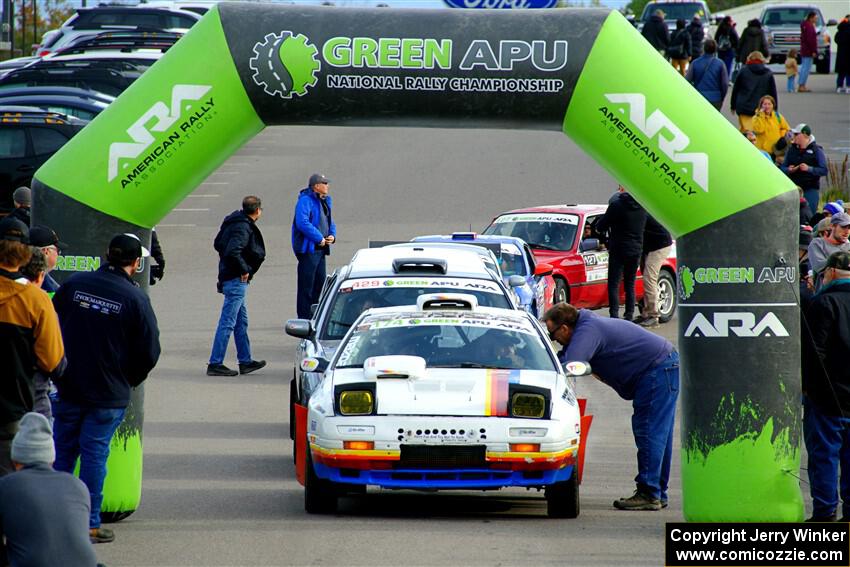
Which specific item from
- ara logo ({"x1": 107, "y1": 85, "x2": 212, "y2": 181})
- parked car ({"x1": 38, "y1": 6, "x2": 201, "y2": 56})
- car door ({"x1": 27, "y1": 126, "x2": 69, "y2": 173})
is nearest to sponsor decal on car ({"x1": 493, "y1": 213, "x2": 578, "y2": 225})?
car door ({"x1": 27, "y1": 126, "x2": 69, "y2": 173})

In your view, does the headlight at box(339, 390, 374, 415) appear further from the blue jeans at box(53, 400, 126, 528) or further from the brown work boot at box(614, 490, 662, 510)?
the brown work boot at box(614, 490, 662, 510)

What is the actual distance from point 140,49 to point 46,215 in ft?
77.0

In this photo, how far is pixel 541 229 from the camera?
20.9 meters

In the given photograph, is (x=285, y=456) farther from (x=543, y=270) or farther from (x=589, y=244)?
(x=589, y=244)

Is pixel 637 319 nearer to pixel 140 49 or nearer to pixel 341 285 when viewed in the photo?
pixel 341 285

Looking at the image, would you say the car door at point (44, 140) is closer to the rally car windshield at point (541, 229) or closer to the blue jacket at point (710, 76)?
the rally car windshield at point (541, 229)

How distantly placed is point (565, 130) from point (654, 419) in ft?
7.24

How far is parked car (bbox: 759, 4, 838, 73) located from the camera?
47.8 meters

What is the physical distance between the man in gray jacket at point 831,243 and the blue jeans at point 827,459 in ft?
10.4

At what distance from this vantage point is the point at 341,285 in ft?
43.4

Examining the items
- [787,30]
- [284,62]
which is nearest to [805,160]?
[284,62]

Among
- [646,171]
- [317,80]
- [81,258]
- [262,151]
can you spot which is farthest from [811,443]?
[262,151]

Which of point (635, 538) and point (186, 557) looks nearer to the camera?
point (186, 557)

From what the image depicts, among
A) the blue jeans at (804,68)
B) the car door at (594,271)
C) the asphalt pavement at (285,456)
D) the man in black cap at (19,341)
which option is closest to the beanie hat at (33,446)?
the man in black cap at (19,341)
